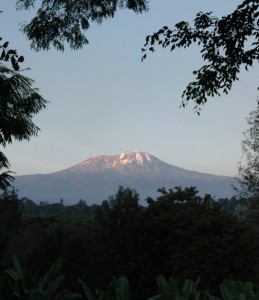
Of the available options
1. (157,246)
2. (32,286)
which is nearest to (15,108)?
(32,286)

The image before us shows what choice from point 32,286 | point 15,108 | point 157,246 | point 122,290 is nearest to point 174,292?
point 122,290

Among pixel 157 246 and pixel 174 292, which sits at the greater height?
pixel 174 292

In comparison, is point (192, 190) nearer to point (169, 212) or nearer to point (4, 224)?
point (169, 212)

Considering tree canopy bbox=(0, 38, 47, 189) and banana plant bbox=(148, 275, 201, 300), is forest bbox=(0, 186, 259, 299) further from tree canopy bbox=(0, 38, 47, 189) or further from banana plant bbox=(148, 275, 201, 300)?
banana plant bbox=(148, 275, 201, 300)

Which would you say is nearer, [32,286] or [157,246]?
[32,286]

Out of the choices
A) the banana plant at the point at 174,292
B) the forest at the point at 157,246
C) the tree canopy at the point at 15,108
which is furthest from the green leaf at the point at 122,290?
the forest at the point at 157,246

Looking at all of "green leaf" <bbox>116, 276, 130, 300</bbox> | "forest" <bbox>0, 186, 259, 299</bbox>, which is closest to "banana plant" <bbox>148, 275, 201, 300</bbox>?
"green leaf" <bbox>116, 276, 130, 300</bbox>

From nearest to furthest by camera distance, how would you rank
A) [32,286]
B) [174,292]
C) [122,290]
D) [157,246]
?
[174,292]
[122,290]
[32,286]
[157,246]

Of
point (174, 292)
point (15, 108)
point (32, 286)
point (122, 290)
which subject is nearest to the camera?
point (174, 292)

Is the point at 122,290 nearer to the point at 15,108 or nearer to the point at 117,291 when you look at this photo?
the point at 117,291

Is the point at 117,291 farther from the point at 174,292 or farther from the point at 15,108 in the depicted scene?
the point at 15,108

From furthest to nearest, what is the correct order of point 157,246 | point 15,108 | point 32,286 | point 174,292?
point 157,246, point 15,108, point 32,286, point 174,292

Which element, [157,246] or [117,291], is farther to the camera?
[157,246]

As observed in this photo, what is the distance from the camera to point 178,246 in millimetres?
36000
